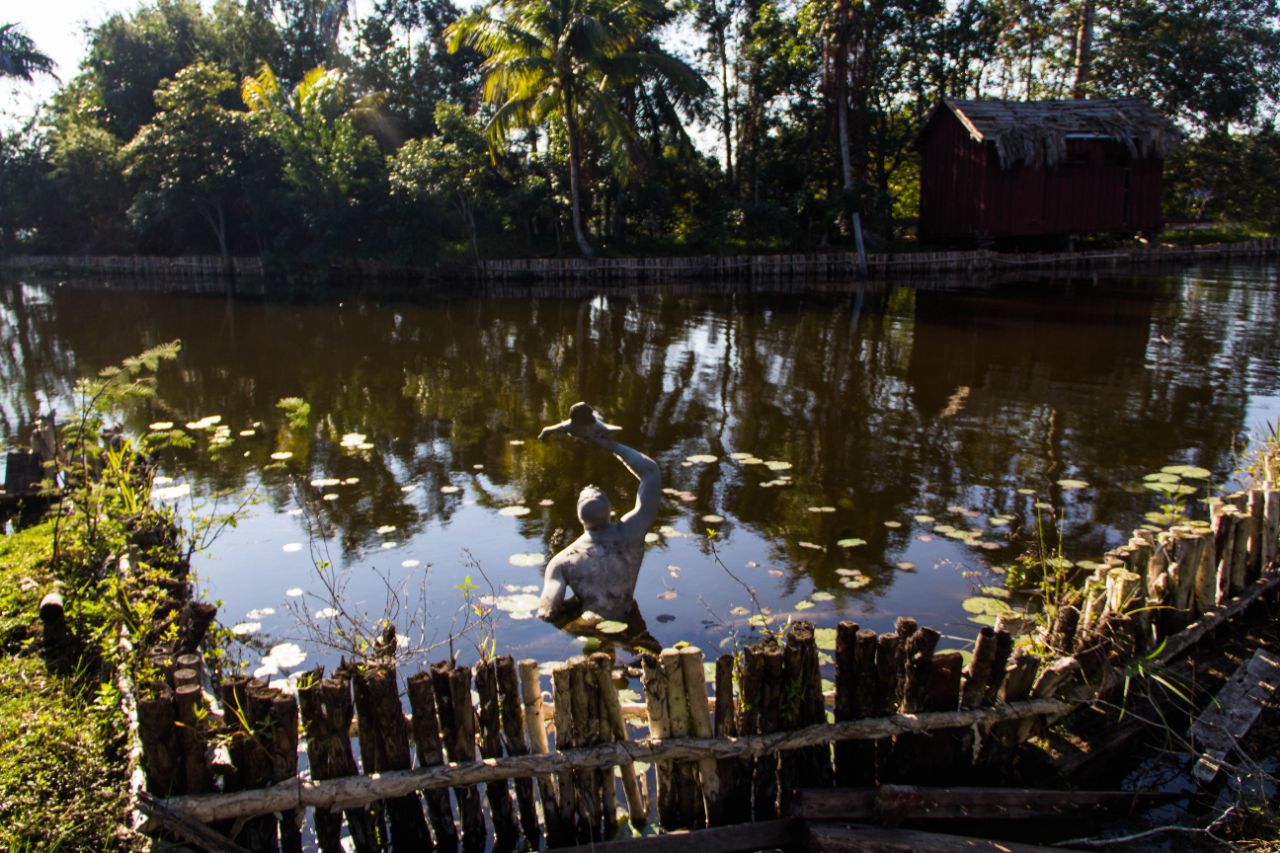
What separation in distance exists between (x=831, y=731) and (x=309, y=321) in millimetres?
19476

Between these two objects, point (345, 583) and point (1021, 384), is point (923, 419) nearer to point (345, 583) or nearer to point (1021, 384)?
point (1021, 384)

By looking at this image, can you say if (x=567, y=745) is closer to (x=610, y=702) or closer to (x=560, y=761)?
(x=560, y=761)

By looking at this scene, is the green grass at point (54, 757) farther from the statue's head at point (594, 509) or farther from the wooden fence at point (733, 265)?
the wooden fence at point (733, 265)

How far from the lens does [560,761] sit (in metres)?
3.60

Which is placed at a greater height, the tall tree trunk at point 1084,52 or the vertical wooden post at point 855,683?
the tall tree trunk at point 1084,52

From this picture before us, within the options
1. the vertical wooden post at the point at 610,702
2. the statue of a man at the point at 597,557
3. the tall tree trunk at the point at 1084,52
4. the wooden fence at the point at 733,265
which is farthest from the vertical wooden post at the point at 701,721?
the tall tree trunk at the point at 1084,52

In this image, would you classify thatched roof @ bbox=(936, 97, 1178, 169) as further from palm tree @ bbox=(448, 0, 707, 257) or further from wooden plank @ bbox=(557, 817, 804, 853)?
wooden plank @ bbox=(557, 817, 804, 853)

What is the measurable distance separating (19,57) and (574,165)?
2377 cm

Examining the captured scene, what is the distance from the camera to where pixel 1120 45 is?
37031 millimetres

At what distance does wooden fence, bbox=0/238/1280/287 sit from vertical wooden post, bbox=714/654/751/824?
27001mm

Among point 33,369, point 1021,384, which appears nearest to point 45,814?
point 1021,384

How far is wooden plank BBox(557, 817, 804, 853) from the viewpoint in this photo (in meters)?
3.61

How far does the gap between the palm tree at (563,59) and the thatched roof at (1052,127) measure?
9389 millimetres

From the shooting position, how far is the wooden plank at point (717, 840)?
3.61m
